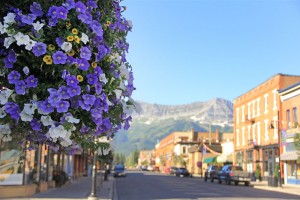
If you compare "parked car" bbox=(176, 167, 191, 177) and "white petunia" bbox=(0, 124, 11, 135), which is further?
"parked car" bbox=(176, 167, 191, 177)

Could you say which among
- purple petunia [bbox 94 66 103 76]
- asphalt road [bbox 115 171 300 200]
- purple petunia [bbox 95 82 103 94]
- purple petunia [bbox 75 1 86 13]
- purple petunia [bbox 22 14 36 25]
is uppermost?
purple petunia [bbox 75 1 86 13]

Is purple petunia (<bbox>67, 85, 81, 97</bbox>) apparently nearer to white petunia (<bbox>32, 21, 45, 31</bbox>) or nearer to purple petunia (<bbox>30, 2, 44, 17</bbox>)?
white petunia (<bbox>32, 21, 45, 31</bbox>)

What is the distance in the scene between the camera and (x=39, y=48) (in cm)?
313

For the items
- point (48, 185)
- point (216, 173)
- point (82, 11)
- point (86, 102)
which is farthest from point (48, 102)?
point (216, 173)

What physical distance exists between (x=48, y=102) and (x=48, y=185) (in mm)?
22693

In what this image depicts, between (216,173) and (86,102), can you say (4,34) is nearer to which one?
(86,102)

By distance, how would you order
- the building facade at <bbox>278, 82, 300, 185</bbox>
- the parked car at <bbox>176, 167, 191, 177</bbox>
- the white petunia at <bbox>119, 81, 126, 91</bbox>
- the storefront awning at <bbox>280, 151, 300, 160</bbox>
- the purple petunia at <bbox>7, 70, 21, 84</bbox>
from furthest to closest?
the parked car at <bbox>176, 167, 191, 177</bbox> < the building facade at <bbox>278, 82, 300, 185</bbox> < the storefront awning at <bbox>280, 151, 300, 160</bbox> < the white petunia at <bbox>119, 81, 126, 91</bbox> < the purple petunia at <bbox>7, 70, 21, 84</bbox>

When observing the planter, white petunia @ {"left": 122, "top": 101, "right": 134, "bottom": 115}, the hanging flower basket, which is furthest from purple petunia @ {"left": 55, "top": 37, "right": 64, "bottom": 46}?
the planter

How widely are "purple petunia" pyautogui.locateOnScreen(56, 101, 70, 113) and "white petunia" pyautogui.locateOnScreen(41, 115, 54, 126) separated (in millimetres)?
127

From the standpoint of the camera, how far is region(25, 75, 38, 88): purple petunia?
124 inches

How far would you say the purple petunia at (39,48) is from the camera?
310cm

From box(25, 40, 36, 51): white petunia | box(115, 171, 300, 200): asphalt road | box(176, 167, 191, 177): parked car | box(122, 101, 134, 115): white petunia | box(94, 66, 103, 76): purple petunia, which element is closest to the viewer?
box(25, 40, 36, 51): white petunia

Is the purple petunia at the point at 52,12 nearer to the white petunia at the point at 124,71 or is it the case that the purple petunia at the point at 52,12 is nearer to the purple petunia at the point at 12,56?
the purple petunia at the point at 12,56

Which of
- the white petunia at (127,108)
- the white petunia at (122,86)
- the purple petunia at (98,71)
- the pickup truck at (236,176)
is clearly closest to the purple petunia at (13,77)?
the purple petunia at (98,71)
